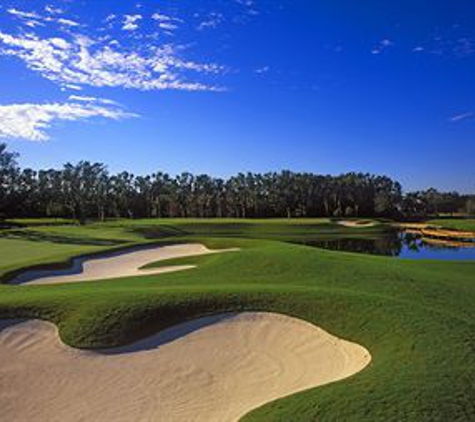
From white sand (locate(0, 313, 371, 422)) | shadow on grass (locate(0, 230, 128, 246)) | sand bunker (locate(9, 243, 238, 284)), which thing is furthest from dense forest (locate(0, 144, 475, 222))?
white sand (locate(0, 313, 371, 422))

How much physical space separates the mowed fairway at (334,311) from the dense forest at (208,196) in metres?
85.9

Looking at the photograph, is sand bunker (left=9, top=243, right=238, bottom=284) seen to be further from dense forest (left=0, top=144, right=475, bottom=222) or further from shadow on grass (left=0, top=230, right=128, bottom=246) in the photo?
dense forest (left=0, top=144, right=475, bottom=222)

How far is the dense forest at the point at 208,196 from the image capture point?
10512cm

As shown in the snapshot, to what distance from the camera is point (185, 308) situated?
12.5 meters

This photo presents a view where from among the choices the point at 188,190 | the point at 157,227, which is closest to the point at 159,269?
the point at 157,227

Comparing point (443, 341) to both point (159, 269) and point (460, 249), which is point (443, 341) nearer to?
point (159, 269)

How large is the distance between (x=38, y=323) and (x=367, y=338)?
777cm

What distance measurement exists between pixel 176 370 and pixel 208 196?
116 m

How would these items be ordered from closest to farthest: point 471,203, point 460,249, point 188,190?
1. point 460,249
2. point 188,190
3. point 471,203

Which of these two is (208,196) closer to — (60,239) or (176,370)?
(60,239)

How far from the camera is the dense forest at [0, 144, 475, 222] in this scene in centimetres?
10512

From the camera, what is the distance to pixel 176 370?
9.74m

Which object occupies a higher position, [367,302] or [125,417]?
[367,302]

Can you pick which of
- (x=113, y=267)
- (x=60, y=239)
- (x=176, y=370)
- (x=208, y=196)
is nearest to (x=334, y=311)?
(x=176, y=370)
